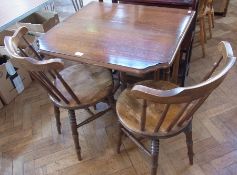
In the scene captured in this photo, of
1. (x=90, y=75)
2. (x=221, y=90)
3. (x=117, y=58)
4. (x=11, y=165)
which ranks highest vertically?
(x=117, y=58)

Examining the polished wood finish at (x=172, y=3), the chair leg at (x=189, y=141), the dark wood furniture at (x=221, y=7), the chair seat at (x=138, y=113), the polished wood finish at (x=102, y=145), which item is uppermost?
the polished wood finish at (x=172, y=3)

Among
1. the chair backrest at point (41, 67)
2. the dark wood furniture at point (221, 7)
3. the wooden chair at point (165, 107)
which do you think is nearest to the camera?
the wooden chair at point (165, 107)

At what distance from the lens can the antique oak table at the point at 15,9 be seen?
1692 millimetres

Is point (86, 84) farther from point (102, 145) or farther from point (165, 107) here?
point (165, 107)

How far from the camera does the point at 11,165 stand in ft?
5.19

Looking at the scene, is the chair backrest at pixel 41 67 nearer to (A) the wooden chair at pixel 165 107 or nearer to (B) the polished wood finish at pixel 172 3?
(A) the wooden chair at pixel 165 107

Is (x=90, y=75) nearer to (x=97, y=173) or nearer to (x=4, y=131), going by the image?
(x=97, y=173)

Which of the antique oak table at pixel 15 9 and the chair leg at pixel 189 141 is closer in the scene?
the chair leg at pixel 189 141

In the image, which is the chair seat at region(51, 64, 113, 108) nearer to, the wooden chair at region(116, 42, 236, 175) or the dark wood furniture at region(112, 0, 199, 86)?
the wooden chair at region(116, 42, 236, 175)

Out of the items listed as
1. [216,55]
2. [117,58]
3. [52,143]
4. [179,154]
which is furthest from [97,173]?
[216,55]

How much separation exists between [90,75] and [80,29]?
1.02ft

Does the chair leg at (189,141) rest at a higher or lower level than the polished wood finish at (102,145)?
higher

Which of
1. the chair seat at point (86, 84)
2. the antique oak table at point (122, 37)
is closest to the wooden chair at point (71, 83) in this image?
the chair seat at point (86, 84)

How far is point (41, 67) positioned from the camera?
103 cm
